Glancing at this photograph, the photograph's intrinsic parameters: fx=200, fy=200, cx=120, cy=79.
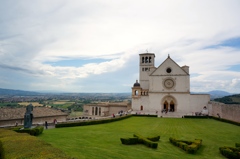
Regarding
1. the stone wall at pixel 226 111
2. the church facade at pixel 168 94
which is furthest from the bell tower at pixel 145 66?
the stone wall at pixel 226 111

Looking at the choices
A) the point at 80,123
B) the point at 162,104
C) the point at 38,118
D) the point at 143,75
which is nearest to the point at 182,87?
the point at 162,104

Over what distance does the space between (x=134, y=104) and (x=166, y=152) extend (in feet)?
114

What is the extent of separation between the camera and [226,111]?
114 feet

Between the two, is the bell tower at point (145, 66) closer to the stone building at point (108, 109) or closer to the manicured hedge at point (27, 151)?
the stone building at point (108, 109)

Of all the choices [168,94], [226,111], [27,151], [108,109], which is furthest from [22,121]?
[226,111]

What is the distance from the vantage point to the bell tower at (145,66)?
5330cm

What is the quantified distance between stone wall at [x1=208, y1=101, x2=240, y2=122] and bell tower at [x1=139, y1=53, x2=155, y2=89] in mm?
17179

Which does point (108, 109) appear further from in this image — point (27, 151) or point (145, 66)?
point (27, 151)

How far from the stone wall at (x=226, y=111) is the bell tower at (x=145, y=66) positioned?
17.2 m

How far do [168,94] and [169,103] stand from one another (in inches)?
85.4

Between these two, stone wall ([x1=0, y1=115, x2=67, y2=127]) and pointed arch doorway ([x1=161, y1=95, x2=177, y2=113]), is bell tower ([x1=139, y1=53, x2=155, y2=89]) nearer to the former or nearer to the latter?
pointed arch doorway ([x1=161, y1=95, x2=177, y2=113])

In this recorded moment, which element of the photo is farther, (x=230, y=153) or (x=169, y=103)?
(x=169, y=103)

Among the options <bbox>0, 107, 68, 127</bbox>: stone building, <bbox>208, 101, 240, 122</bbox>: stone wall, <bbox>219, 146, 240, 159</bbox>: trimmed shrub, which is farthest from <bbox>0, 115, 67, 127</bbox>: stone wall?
<bbox>208, 101, 240, 122</bbox>: stone wall

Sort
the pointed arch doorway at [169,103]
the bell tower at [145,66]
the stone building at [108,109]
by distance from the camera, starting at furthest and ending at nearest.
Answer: the bell tower at [145,66]
the stone building at [108,109]
the pointed arch doorway at [169,103]
